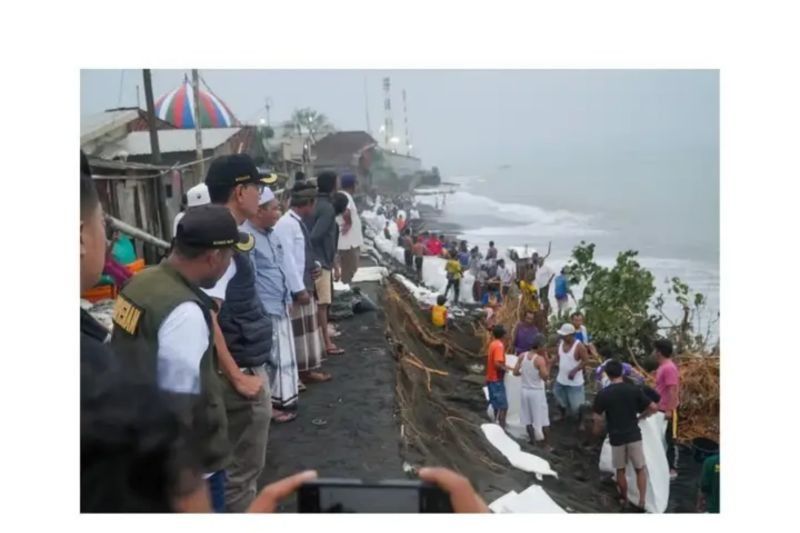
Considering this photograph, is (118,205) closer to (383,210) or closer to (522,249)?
(522,249)

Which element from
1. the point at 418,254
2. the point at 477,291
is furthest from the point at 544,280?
the point at 418,254

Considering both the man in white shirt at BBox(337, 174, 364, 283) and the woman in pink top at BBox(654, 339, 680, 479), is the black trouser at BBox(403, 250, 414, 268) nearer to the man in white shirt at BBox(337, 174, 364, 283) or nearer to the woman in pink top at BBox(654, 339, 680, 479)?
the man in white shirt at BBox(337, 174, 364, 283)

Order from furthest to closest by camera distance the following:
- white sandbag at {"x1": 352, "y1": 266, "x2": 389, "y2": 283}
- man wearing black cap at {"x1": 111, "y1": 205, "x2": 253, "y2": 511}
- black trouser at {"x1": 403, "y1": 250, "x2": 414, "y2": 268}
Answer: black trouser at {"x1": 403, "y1": 250, "x2": 414, "y2": 268}
white sandbag at {"x1": 352, "y1": 266, "x2": 389, "y2": 283}
man wearing black cap at {"x1": 111, "y1": 205, "x2": 253, "y2": 511}

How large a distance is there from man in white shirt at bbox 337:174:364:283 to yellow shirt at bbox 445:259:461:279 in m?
2.91

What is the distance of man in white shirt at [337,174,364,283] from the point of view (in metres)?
4.18

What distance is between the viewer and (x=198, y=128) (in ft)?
14.4

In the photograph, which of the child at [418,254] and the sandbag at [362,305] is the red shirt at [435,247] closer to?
the child at [418,254]

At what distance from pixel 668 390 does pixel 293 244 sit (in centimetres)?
232

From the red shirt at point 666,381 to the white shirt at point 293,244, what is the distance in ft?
7.06

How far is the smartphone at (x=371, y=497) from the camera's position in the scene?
5.25 ft

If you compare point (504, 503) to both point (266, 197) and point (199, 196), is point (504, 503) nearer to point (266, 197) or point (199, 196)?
point (266, 197)

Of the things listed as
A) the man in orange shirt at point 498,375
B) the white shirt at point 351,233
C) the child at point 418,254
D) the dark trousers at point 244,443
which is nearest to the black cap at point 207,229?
the dark trousers at point 244,443

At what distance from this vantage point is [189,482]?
109 centimetres

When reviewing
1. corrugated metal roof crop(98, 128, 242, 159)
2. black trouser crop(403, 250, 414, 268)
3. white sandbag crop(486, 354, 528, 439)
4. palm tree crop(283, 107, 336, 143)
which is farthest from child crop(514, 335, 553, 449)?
black trouser crop(403, 250, 414, 268)
